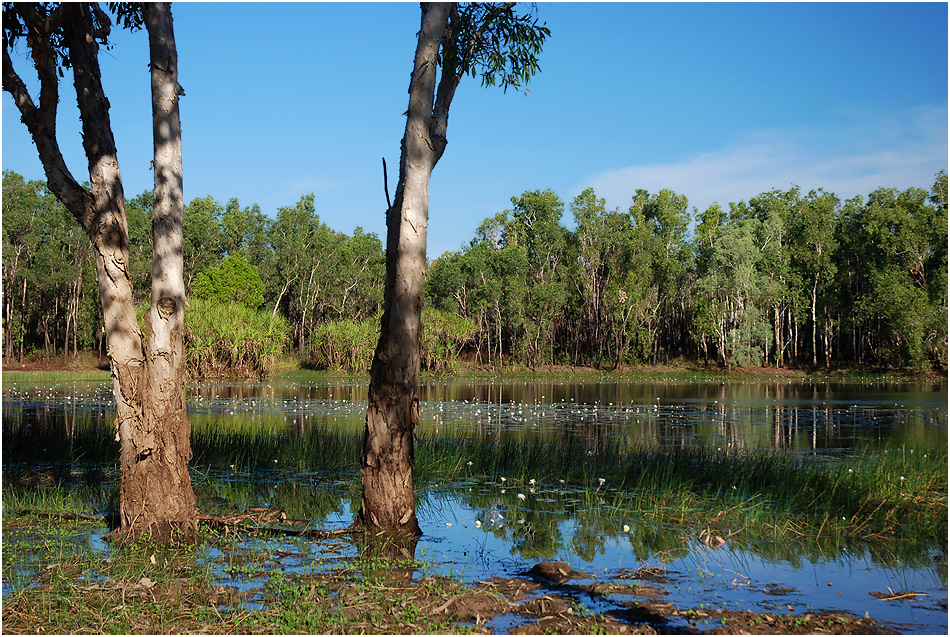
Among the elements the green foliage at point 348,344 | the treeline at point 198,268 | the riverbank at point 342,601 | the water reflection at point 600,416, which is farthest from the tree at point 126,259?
the treeline at point 198,268

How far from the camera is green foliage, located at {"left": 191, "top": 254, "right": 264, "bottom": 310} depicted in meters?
60.5

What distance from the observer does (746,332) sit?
192 feet

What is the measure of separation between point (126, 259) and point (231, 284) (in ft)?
185

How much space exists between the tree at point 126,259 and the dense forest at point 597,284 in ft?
133

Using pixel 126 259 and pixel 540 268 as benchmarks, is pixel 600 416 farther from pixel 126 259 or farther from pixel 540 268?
pixel 540 268

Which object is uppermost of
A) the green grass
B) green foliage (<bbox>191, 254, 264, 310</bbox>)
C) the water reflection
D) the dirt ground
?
green foliage (<bbox>191, 254, 264, 310</bbox>)

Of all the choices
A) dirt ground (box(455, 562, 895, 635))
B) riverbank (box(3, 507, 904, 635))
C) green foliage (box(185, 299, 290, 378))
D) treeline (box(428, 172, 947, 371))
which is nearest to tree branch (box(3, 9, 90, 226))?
riverbank (box(3, 507, 904, 635))

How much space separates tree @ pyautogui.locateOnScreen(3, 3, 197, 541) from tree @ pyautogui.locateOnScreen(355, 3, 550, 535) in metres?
1.84

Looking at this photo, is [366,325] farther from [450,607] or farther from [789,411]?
[450,607]

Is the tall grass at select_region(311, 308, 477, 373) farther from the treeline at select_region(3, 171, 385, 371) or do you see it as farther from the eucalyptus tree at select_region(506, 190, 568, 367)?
the eucalyptus tree at select_region(506, 190, 568, 367)

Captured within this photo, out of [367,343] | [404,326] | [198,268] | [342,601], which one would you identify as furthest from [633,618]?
[198,268]

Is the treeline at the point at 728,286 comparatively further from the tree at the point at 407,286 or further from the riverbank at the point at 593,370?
the tree at the point at 407,286

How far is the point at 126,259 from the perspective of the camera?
7328 mm

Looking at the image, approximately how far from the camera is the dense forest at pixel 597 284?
5441cm
